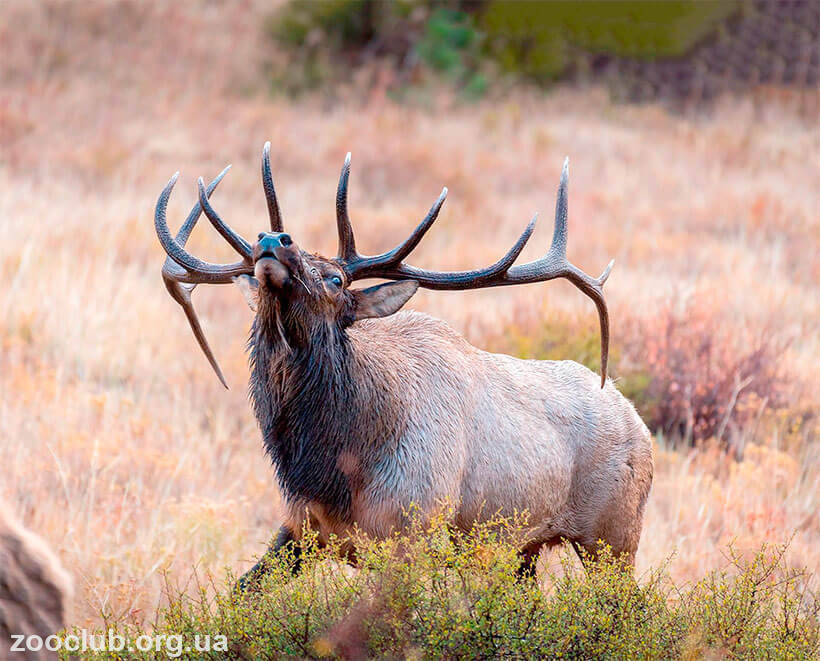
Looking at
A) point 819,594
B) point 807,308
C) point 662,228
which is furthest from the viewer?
point 662,228

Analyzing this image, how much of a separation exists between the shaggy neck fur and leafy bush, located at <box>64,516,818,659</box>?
32cm

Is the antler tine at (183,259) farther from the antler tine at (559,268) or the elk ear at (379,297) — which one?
the antler tine at (559,268)

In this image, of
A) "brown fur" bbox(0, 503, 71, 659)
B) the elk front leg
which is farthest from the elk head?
"brown fur" bbox(0, 503, 71, 659)

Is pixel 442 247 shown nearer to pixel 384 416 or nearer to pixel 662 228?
pixel 662 228

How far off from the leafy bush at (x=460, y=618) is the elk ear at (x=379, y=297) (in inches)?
38.1

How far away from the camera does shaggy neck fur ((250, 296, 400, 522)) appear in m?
4.28

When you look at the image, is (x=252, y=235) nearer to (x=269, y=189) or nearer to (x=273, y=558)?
(x=269, y=189)

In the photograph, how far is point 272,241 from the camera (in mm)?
3955

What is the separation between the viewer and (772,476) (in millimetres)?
6680

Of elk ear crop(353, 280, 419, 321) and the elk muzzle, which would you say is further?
elk ear crop(353, 280, 419, 321)

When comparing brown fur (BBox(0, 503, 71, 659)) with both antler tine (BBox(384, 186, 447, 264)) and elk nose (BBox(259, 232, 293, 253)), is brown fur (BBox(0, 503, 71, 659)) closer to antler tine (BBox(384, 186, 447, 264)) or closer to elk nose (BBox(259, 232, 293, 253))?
elk nose (BBox(259, 232, 293, 253))

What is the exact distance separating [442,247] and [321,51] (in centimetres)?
928

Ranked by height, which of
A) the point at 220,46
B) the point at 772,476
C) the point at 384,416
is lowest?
the point at 772,476

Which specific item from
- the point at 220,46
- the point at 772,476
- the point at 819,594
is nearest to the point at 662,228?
the point at 772,476
